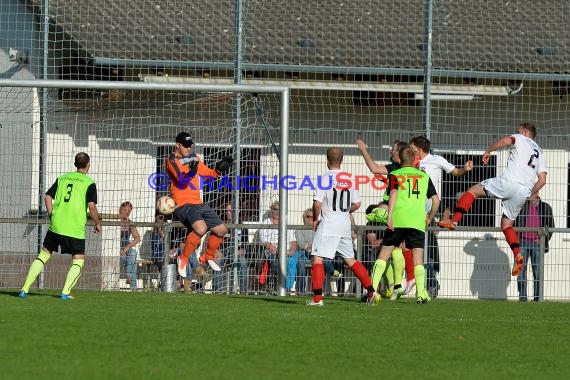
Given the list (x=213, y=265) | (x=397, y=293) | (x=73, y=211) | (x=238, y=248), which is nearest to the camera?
(x=73, y=211)

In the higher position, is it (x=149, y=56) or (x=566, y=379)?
(x=149, y=56)

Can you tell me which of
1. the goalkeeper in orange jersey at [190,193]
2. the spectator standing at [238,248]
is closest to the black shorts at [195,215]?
the goalkeeper in orange jersey at [190,193]

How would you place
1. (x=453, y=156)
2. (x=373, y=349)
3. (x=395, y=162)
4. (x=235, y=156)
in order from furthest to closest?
1. (x=453, y=156)
2. (x=235, y=156)
3. (x=395, y=162)
4. (x=373, y=349)

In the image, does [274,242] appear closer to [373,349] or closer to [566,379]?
[373,349]

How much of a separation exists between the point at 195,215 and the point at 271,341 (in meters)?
5.98

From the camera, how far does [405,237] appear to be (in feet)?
47.7

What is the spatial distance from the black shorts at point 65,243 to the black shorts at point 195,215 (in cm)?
187

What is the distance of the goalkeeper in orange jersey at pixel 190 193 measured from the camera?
52.7 ft

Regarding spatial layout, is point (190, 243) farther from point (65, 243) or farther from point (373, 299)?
point (373, 299)

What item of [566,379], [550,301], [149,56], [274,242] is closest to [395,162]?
[274,242]

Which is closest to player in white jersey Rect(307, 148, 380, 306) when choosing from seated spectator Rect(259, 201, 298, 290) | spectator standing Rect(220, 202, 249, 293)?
seated spectator Rect(259, 201, 298, 290)

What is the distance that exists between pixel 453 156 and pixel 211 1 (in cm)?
514

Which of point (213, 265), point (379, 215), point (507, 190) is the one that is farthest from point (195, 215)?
point (507, 190)

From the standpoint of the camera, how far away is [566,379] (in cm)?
898
